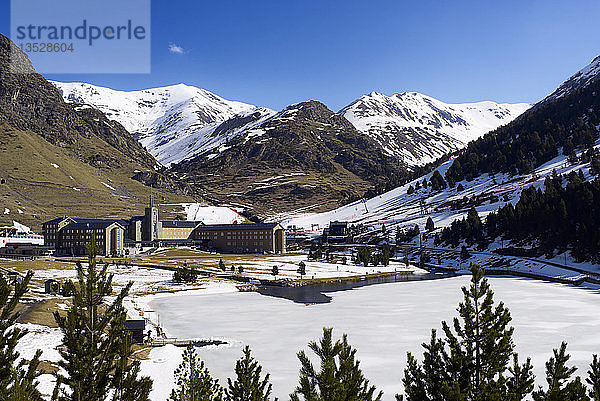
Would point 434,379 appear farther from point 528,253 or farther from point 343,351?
point 528,253

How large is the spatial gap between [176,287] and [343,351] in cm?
7941

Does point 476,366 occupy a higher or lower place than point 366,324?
higher

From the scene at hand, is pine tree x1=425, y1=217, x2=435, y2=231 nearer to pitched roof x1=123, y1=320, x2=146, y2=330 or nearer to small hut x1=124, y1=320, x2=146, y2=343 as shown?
pitched roof x1=123, y1=320, x2=146, y2=330

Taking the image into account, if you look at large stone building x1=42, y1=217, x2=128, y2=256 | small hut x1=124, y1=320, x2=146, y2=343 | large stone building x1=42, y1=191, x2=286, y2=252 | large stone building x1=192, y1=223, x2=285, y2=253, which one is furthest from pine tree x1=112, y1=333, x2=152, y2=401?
large stone building x1=192, y1=223, x2=285, y2=253

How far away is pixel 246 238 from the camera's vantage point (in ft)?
594

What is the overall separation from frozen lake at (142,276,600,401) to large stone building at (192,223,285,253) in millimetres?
89927

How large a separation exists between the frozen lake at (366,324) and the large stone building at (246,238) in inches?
3540

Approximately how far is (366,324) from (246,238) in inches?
5099

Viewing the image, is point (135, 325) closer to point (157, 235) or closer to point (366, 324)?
point (366, 324)

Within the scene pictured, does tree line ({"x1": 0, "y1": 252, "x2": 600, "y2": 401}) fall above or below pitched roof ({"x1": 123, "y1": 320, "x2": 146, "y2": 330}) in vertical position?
above

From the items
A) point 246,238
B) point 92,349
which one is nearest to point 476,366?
point 92,349

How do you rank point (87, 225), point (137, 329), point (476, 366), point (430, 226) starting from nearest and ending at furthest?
1. point (476, 366)
2. point (137, 329)
3. point (87, 225)
4. point (430, 226)

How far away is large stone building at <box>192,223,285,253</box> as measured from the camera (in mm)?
178000

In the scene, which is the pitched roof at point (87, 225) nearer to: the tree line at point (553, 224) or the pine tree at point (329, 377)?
the tree line at point (553, 224)
